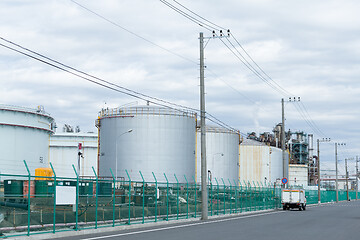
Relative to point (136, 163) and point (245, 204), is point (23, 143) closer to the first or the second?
point (136, 163)

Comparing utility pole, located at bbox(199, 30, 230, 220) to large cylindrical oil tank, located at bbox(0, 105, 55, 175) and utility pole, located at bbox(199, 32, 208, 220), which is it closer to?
utility pole, located at bbox(199, 32, 208, 220)

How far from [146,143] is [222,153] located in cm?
2221

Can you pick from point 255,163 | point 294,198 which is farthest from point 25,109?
point 255,163

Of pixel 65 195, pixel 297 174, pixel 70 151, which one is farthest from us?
pixel 297 174

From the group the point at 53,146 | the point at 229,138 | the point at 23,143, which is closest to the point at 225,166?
→ the point at 229,138

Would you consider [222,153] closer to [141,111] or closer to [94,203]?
[141,111]

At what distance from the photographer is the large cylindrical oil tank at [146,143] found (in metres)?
53.7

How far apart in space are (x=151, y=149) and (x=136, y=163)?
6.94 ft

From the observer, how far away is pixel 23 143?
48781mm

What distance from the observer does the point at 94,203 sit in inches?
1336

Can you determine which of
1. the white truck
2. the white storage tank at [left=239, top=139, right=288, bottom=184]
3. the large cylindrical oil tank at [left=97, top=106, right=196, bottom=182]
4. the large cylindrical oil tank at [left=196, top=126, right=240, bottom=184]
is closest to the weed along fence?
the white truck

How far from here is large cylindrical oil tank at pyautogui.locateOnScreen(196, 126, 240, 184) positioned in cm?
7275

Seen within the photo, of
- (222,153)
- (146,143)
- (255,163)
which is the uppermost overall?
(146,143)

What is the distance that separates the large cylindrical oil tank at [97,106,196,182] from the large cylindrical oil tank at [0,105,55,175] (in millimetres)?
6732
